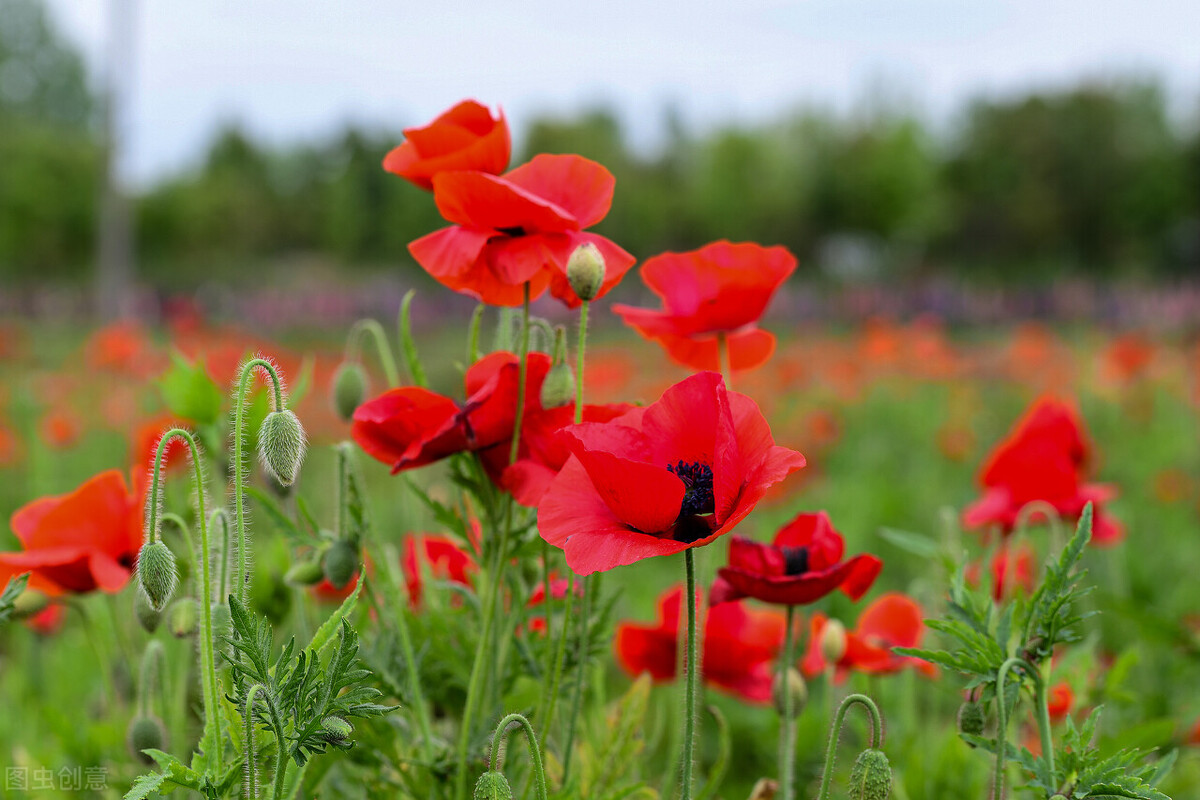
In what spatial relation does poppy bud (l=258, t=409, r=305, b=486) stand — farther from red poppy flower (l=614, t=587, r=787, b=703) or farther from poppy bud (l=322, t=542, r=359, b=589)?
red poppy flower (l=614, t=587, r=787, b=703)

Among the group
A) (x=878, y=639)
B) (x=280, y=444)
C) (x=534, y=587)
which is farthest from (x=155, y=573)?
(x=878, y=639)

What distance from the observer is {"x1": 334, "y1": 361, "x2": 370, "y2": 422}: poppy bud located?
1483mm

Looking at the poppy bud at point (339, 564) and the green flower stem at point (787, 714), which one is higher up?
the poppy bud at point (339, 564)

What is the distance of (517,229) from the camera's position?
1158mm

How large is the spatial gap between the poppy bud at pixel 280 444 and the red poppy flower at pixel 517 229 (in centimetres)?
21

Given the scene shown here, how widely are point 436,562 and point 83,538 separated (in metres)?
0.51

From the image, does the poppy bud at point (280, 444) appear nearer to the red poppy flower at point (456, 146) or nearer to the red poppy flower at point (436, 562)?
the red poppy flower at point (456, 146)

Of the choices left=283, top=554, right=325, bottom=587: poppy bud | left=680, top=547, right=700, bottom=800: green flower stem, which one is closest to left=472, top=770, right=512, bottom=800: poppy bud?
left=680, top=547, right=700, bottom=800: green flower stem

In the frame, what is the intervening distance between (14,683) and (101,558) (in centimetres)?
147

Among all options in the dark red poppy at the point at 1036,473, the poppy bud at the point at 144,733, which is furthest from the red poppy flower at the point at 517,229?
the dark red poppy at the point at 1036,473

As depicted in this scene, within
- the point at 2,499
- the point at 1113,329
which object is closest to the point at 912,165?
the point at 1113,329

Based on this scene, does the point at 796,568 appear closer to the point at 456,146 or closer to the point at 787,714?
the point at 787,714

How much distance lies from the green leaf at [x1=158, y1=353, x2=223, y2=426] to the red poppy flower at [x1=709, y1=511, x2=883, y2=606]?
0.72 m

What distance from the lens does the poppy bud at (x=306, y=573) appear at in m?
1.19
